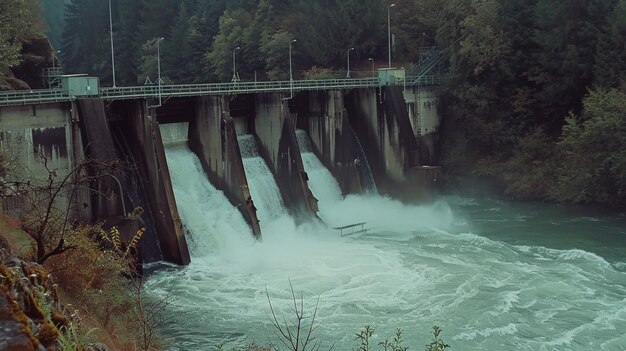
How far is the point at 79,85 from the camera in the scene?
88.2 feet

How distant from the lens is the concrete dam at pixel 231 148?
1016 inches

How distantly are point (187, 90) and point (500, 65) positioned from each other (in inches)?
764

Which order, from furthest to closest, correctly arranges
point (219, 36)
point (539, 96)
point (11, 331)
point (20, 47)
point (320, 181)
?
point (219, 36), point (539, 96), point (320, 181), point (20, 47), point (11, 331)

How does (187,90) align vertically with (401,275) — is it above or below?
above

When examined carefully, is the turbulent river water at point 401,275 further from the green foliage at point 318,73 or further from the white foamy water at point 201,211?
the green foliage at point 318,73

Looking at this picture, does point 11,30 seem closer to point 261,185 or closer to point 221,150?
point 221,150

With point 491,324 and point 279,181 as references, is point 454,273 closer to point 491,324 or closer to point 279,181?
point 491,324

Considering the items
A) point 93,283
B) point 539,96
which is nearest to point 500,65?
point 539,96

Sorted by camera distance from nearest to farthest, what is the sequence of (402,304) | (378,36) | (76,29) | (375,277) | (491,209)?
(402,304), (375,277), (491,209), (378,36), (76,29)

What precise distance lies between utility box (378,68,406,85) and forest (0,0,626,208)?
3.93 metres

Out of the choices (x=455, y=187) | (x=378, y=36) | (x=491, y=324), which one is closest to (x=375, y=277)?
(x=491, y=324)

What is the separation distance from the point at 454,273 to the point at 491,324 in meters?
5.47

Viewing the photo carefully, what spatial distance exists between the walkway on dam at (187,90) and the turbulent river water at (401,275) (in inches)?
115

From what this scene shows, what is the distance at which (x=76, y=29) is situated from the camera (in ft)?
336
